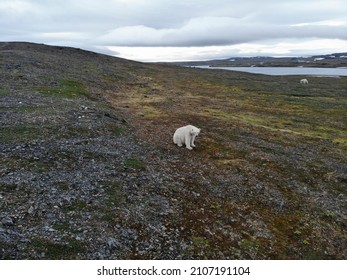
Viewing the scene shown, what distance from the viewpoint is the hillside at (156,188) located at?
13.7 meters

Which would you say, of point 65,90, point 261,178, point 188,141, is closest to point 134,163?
point 188,141

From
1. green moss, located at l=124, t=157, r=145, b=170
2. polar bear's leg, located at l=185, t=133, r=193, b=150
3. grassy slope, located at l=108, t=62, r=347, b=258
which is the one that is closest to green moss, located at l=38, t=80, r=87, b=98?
grassy slope, located at l=108, t=62, r=347, b=258

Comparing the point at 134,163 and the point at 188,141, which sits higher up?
the point at 188,141

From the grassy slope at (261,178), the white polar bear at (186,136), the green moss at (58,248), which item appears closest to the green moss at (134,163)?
the grassy slope at (261,178)

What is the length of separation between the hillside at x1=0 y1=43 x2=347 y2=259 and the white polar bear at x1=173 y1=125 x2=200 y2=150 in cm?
82

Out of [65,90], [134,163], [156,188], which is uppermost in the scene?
[65,90]

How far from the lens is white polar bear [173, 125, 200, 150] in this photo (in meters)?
26.2

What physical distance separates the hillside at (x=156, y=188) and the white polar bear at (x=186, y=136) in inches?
32.2

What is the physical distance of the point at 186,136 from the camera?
87.2 ft

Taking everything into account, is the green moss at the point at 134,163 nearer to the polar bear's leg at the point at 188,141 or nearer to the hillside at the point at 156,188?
the hillside at the point at 156,188

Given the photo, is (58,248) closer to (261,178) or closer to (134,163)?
(134,163)

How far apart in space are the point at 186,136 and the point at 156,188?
8.77 meters

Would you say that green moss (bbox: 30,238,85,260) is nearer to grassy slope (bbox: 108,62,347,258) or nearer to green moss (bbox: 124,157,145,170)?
grassy slope (bbox: 108,62,347,258)
